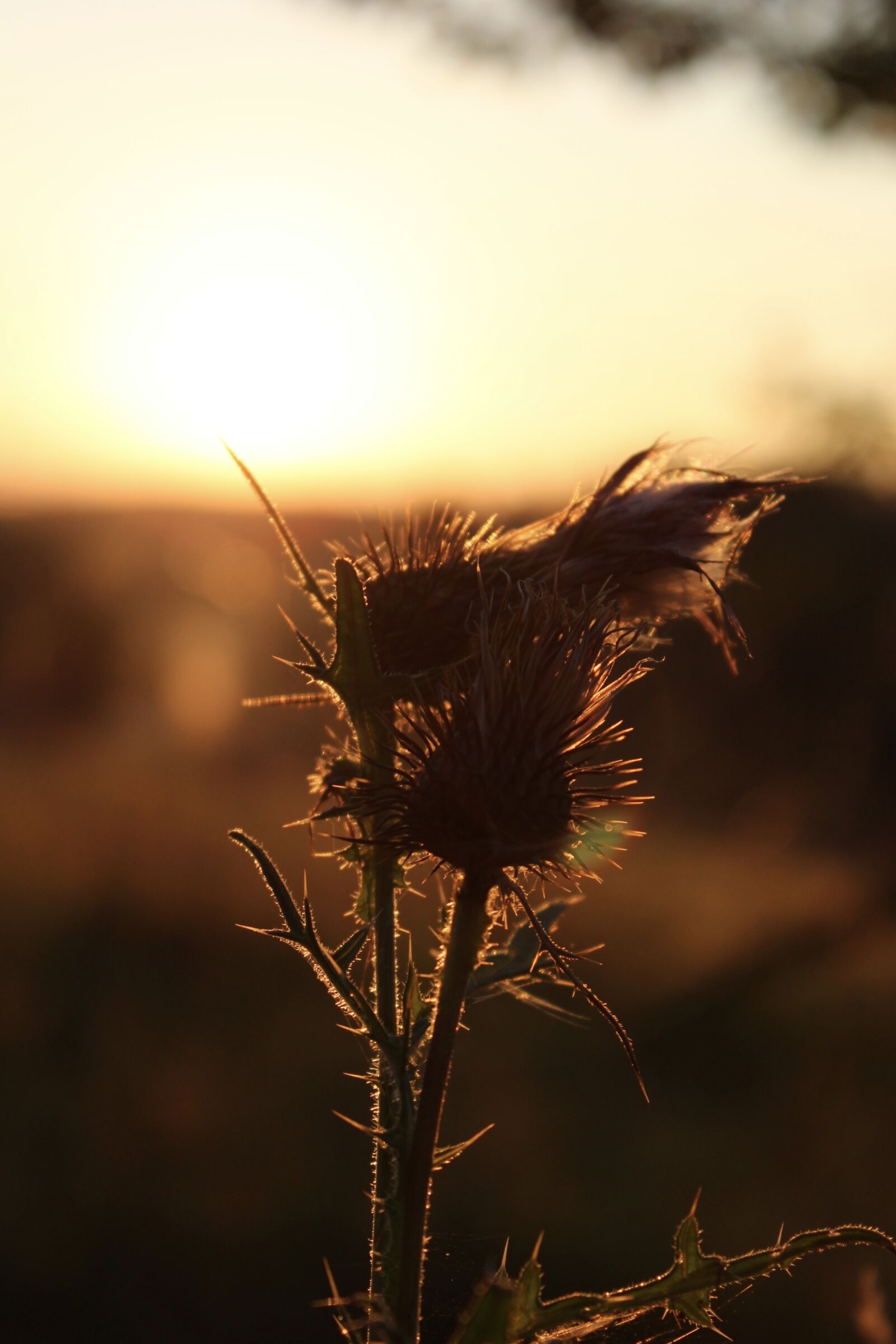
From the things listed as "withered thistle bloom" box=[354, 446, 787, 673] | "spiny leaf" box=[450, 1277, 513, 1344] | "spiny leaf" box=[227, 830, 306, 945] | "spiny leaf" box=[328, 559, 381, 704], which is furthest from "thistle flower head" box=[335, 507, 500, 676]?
"spiny leaf" box=[450, 1277, 513, 1344]

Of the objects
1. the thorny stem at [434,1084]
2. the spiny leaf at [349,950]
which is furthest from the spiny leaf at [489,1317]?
the spiny leaf at [349,950]

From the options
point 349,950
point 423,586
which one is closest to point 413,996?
point 349,950

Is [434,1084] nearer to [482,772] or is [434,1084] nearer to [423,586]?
[482,772]

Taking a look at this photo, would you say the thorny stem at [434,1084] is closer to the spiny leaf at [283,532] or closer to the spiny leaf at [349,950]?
the spiny leaf at [349,950]

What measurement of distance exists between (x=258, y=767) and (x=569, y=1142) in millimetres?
11437

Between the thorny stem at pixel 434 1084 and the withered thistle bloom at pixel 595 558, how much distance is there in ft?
1.35

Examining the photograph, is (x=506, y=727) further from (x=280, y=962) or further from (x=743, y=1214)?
(x=280, y=962)

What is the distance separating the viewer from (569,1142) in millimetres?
7777

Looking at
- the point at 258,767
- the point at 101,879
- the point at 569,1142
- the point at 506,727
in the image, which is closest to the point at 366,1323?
the point at 506,727

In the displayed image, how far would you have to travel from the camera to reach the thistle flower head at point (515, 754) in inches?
66.2

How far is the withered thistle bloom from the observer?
1.92 meters

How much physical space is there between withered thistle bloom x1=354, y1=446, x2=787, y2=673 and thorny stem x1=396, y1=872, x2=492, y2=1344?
412 millimetres

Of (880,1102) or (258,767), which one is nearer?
(880,1102)

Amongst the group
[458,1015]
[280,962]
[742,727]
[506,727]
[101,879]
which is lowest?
[101,879]
